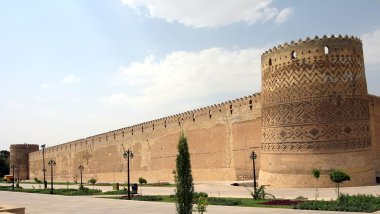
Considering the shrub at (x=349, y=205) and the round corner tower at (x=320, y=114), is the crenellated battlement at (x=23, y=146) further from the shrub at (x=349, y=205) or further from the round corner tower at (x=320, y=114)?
the shrub at (x=349, y=205)

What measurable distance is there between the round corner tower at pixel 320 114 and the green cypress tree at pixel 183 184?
40.3 feet

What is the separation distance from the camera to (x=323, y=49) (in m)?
19.5

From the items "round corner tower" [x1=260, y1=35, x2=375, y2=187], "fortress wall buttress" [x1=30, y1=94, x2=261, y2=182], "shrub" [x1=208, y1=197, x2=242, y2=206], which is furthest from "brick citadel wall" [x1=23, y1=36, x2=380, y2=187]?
"shrub" [x1=208, y1=197, x2=242, y2=206]

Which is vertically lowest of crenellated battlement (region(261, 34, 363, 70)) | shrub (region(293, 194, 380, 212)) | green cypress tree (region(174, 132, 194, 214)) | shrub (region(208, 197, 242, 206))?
shrub (region(208, 197, 242, 206))

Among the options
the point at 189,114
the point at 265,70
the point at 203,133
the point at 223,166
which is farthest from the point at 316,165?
the point at 189,114

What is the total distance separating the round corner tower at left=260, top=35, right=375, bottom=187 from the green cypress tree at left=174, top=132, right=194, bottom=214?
40.3 ft

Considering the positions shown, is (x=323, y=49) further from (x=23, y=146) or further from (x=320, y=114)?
(x=23, y=146)

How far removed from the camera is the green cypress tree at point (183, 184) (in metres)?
7.85

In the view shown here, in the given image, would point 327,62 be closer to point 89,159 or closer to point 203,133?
point 203,133

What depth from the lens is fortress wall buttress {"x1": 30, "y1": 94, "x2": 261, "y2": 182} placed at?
24.4m

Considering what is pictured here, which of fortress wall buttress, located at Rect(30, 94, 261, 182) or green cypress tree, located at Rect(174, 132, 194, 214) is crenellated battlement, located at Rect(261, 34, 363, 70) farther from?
green cypress tree, located at Rect(174, 132, 194, 214)

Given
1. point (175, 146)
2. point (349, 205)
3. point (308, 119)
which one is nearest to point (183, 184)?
point (349, 205)

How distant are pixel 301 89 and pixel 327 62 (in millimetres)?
1635

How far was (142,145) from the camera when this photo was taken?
34.8m
